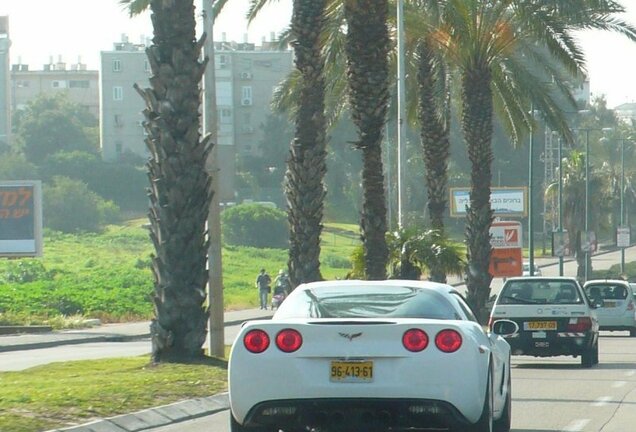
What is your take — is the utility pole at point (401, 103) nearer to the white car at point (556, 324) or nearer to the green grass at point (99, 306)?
the white car at point (556, 324)

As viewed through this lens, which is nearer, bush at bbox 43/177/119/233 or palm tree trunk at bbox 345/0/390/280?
palm tree trunk at bbox 345/0/390/280

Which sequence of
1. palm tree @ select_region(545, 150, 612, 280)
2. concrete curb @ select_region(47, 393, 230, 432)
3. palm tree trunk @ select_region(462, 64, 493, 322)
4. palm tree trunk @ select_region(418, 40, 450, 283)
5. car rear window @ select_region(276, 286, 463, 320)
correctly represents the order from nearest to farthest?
1. car rear window @ select_region(276, 286, 463, 320)
2. concrete curb @ select_region(47, 393, 230, 432)
3. palm tree trunk @ select_region(462, 64, 493, 322)
4. palm tree trunk @ select_region(418, 40, 450, 283)
5. palm tree @ select_region(545, 150, 612, 280)

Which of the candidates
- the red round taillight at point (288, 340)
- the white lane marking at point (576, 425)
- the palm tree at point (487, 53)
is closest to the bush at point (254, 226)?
the palm tree at point (487, 53)

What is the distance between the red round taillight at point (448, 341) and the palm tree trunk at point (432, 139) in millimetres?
29403

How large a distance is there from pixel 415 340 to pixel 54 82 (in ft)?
619

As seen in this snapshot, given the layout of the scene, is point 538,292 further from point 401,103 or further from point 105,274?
point 105,274

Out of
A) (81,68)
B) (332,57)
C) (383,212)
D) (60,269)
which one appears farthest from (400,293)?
(81,68)

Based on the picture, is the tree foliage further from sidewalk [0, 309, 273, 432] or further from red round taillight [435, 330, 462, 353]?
red round taillight [435, 330, 462, 353]

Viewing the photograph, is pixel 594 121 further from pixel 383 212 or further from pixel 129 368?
pixel 129 368

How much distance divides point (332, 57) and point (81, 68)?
533 feet

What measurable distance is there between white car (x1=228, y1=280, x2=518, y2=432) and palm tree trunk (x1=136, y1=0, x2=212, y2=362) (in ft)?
31.2

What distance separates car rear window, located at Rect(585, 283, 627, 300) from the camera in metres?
39.1

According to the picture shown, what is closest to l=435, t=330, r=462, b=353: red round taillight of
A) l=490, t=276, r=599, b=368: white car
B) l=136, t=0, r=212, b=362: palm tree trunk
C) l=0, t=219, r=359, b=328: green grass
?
l=136, t=0, r=212, b=362: palm tree trunk

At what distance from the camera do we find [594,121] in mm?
134875
